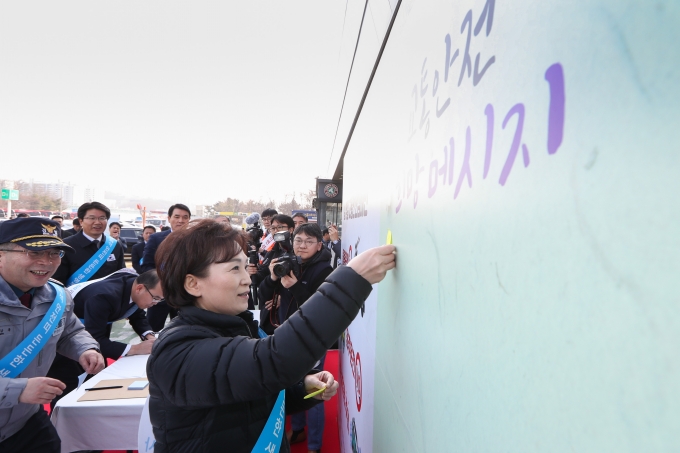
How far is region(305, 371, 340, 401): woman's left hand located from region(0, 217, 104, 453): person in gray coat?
47.7 inches

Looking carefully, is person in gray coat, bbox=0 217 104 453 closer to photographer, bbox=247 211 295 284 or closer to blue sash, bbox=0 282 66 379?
blue sash, bbox=0 282 66 379

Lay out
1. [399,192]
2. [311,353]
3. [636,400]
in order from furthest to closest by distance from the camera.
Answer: [399,192]
[311,353]
[636,400]

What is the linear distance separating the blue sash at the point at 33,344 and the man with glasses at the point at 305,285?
1304mm

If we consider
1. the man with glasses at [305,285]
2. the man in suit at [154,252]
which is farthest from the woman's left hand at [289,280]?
the man in suit at [154,252]

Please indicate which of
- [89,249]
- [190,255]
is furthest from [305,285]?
[89,249]

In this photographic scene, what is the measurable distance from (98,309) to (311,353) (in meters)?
2.33

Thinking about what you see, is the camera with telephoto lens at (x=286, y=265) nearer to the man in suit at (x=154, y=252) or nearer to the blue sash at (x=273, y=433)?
the blue sash at (x=273, y=433)

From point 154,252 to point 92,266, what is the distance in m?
0.74

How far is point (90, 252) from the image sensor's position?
3.78 meters

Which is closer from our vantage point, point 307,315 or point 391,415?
point 307,315

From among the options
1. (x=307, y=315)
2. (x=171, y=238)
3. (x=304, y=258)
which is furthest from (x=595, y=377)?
(x=304, y=258)

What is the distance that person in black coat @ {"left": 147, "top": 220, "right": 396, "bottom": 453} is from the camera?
0.98 m

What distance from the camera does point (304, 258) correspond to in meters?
3.04

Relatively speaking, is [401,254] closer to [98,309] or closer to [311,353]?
[311,353]
